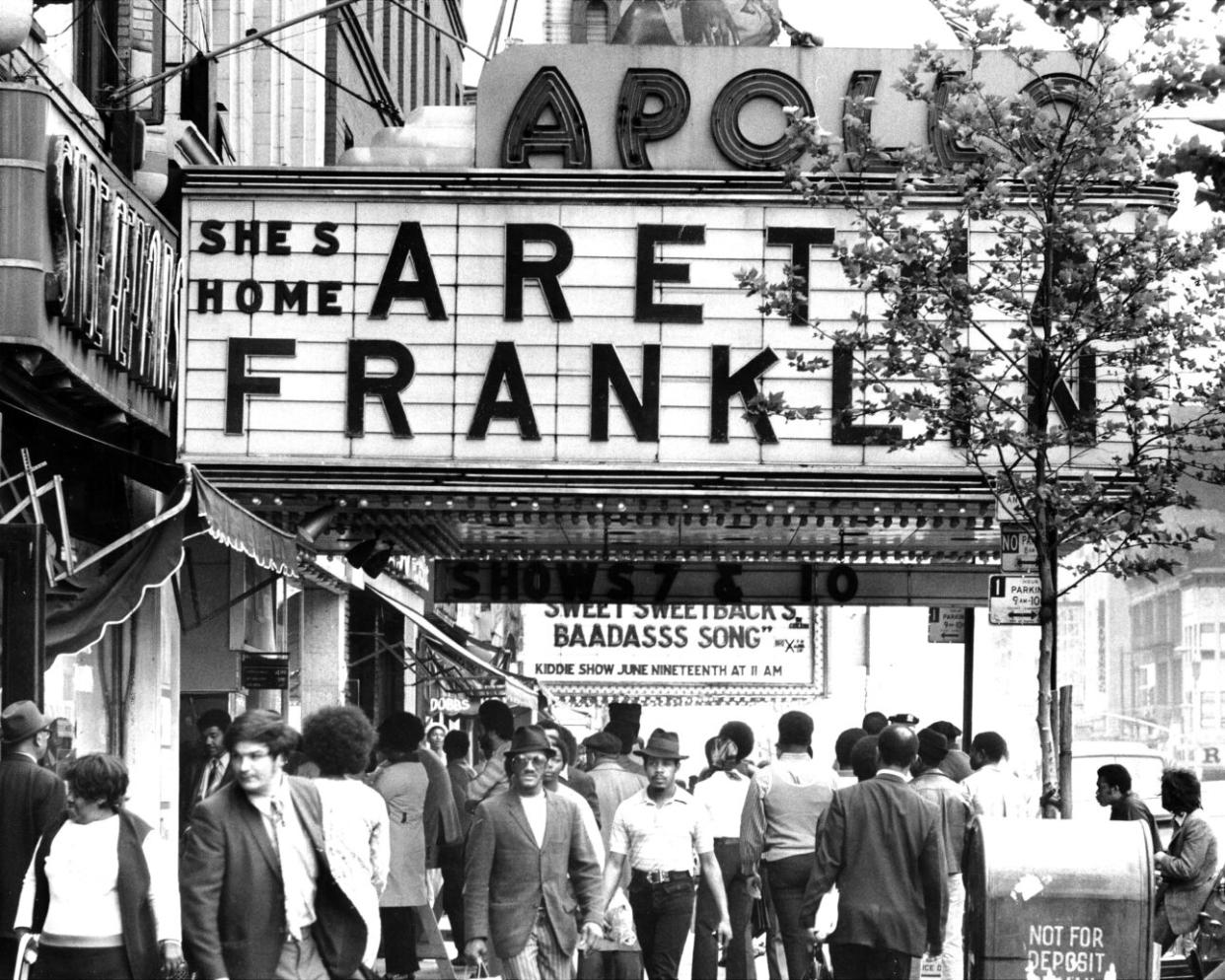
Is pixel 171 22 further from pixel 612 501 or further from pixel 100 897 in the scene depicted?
pixel 100 897

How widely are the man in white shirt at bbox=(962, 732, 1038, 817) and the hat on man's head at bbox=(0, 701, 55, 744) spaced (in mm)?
6595

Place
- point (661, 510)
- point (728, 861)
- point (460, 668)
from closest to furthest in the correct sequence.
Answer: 1. point (728, 861)
2. point (661, 510)
3. point (460, 668)

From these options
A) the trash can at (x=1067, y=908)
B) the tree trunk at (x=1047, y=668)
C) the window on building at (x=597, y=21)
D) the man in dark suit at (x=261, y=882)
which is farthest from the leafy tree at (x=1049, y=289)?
the window on building at (x=597, y=21)

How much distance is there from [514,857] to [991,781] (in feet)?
15.9

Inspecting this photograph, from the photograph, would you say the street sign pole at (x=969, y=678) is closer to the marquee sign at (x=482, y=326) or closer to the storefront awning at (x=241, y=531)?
the marquee sign at (x=482, y=326)

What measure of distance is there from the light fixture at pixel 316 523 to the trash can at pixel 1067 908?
9573mm

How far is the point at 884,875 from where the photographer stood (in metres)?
12.0

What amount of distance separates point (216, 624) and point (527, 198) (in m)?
6.19

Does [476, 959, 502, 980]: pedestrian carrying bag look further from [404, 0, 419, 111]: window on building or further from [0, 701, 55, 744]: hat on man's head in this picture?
[404, 0, 419, 111]: window on building

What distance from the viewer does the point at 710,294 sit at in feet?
63.1

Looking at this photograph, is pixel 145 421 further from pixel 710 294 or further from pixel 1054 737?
pixel 1054 737

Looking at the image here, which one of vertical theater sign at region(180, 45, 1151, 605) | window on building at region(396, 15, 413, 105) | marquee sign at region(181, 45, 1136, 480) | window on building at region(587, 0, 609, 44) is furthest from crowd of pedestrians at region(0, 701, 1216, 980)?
window on building at region(396, 15, 413, 105)

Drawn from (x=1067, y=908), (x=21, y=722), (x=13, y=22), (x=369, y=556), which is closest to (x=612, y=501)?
(x=369, y=556)

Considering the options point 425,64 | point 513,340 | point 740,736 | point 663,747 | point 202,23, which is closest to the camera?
point 663,747
